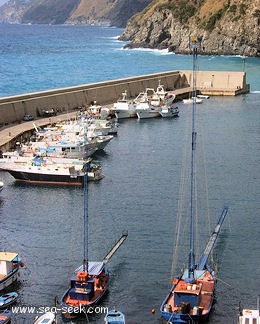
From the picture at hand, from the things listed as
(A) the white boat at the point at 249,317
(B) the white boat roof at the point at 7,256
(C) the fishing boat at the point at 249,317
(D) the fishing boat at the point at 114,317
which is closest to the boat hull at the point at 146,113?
(B) the white boat roof at the point at 7,256

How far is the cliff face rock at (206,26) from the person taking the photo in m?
147

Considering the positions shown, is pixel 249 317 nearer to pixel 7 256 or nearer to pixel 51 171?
pixel 7 256

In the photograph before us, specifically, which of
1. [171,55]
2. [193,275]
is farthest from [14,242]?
[171,55]

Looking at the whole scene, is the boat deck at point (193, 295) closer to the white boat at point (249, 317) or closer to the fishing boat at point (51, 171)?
the white boat at point (249, 317)

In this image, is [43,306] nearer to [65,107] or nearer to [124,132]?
[124,132]

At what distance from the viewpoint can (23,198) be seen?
144 ft

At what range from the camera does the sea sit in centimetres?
3012

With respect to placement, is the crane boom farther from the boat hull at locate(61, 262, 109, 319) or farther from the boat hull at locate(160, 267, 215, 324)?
the boat hull at locate(61, 262, 109, 319)

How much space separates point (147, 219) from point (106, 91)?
132 ft

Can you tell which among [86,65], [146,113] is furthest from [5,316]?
[86,65]

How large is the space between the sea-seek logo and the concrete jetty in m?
26.1

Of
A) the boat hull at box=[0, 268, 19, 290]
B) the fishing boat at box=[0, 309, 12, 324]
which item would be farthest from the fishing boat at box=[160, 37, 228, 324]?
the boat hull at box=[0, 268, 19, 290]

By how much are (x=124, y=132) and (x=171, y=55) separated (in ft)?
294

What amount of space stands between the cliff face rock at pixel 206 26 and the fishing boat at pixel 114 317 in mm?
122441
